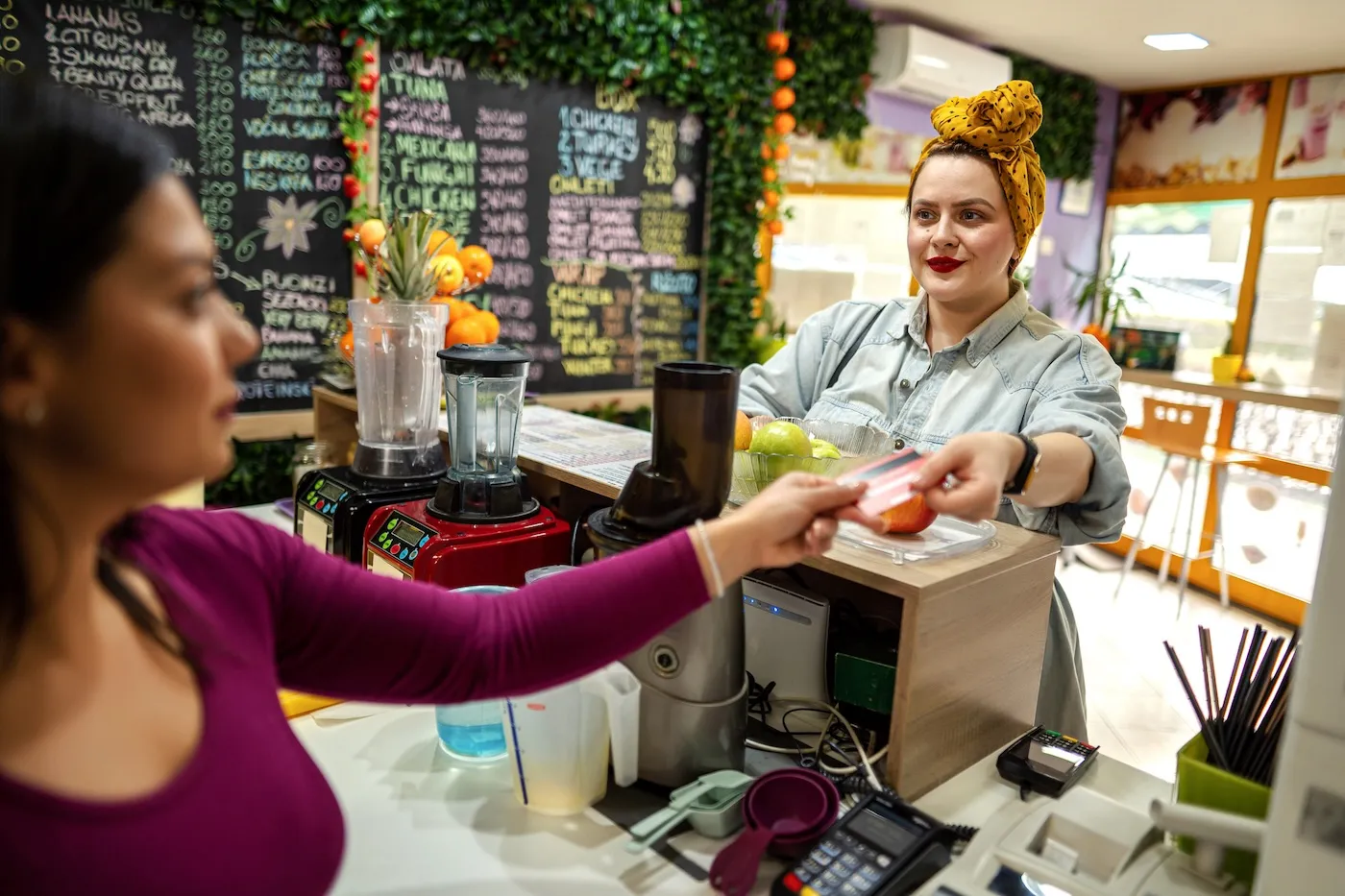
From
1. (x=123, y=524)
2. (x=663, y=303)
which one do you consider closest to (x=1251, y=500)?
(x=663, y=303)

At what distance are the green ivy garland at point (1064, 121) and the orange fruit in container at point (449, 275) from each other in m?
4.29

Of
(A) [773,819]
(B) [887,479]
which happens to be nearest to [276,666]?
(A) [773,819]

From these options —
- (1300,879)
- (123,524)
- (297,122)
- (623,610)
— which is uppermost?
(297,122)

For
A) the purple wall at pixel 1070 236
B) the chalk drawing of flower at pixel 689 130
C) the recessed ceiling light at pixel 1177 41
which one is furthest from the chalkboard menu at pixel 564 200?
the purple wall at pixel 1070 236

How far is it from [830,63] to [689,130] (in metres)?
0.89

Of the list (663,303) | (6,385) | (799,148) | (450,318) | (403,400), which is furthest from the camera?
(799,148)

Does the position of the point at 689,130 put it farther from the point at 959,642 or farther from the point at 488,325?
the point at 959,642

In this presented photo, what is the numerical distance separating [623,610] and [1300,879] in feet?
2.06

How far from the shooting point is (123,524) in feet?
2.48

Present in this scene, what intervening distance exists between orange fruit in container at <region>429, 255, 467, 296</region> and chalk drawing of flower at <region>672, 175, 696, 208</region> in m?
1.93

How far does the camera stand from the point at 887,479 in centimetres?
105

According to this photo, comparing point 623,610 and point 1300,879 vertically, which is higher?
point 623,610

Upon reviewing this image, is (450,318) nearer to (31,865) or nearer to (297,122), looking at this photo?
(297,122)

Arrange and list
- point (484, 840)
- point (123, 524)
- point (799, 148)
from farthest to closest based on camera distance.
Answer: point (799, 148)
point (484, 840)
point (123, 524)
